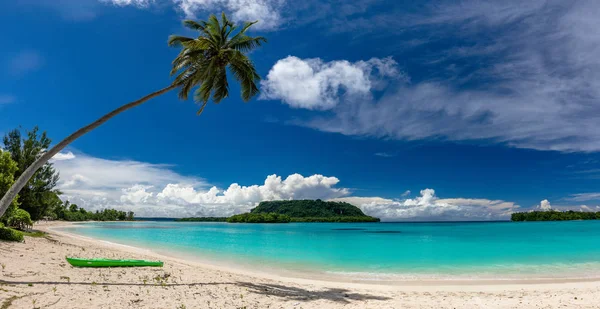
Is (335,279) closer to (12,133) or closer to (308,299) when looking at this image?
(308,299)

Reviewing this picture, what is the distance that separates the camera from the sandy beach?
25.6ft

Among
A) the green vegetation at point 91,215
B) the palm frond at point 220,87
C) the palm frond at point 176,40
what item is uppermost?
the palm frond at point 176,40

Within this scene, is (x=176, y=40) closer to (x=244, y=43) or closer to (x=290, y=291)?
(x=244, y=43)

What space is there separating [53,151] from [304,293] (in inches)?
346

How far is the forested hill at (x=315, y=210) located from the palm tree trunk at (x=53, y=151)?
503 ft

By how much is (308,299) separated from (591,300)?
805 cm

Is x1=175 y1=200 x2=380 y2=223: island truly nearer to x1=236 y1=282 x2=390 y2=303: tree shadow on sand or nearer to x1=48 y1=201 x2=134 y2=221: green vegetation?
x1=48 y1=201 x2=134 y2=221: green vegetation

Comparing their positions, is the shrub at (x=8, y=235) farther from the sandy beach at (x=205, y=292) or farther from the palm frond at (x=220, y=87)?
the palm frond at (x=220, y=87)

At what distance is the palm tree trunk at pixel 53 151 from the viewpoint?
29.2ft

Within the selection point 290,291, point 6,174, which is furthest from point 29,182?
point 290,291

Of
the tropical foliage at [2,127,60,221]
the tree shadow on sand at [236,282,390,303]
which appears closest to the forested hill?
the tropical foliage at [2,127,60,221]

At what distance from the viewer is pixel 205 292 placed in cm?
943

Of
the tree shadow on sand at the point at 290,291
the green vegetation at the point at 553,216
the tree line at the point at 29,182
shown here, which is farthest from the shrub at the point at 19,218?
the green vegetation at the point at 553,216

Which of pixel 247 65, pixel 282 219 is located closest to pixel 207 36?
pixel 247 65
